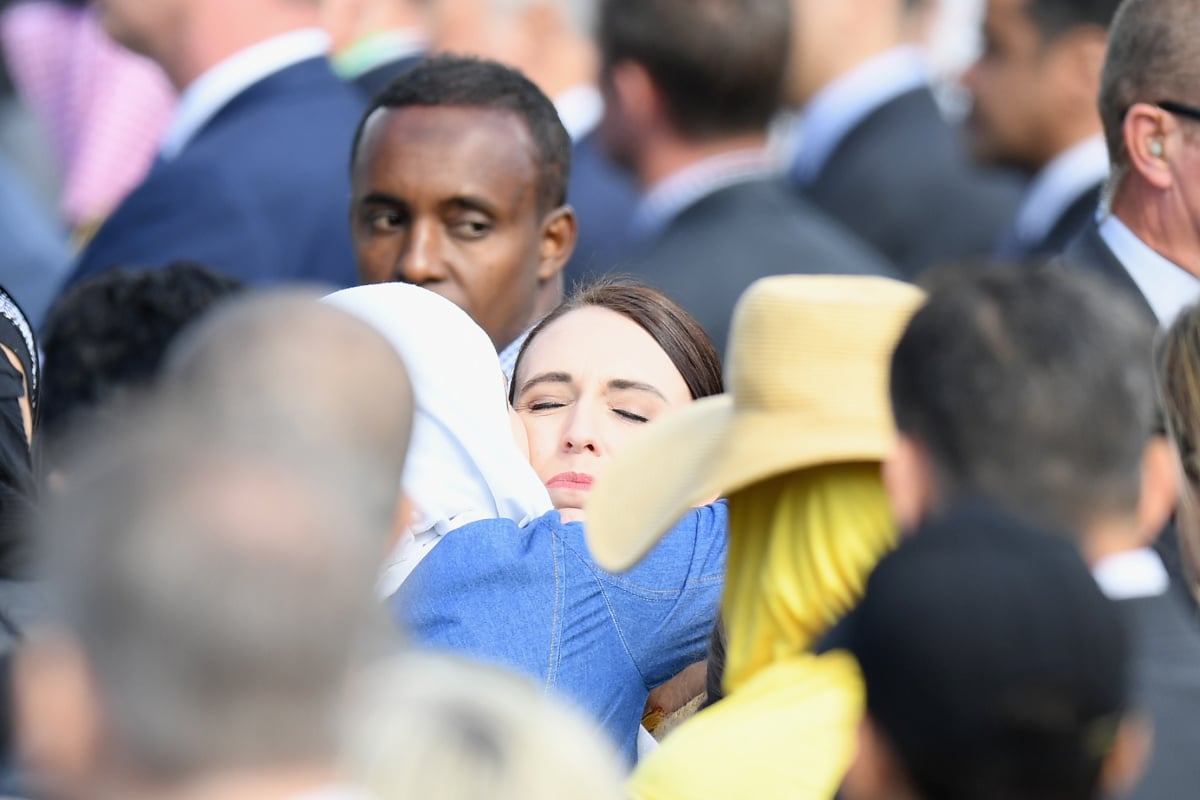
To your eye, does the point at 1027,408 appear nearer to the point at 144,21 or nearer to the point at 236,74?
the point at 236,74

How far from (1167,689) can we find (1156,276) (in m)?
1.47

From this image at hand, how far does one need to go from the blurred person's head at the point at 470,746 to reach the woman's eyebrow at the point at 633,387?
1.41 metres

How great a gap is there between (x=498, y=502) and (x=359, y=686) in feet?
3.90

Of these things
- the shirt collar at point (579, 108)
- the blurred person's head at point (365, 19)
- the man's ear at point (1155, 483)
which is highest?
the blurred person's head at point (365, 19)

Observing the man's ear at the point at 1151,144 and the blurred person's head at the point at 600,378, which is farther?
the man's ear at the point at 1151,144

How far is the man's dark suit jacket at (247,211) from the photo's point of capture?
13.2 feet

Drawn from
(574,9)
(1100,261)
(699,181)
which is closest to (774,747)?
(1100,261)

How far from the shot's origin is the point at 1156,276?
118 inches

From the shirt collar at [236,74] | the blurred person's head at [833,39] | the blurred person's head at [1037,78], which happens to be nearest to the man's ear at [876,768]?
the shirt collar at [236,74]

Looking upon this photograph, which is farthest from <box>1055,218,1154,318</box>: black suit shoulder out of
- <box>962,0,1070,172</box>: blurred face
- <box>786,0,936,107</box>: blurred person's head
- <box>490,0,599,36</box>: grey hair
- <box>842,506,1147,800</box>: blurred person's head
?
<box>490,0,599,36</box>: grey hair

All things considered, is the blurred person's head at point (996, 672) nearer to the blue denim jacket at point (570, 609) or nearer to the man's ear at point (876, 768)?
the man's ear at point (876, 768)

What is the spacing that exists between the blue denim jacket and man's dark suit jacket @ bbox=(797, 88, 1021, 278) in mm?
3206

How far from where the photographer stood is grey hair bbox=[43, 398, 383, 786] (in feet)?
3.74

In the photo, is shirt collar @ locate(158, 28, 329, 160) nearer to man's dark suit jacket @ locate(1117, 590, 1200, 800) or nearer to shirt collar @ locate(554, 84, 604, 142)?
shirt collar @ locate(554, 84, 604, 142)
